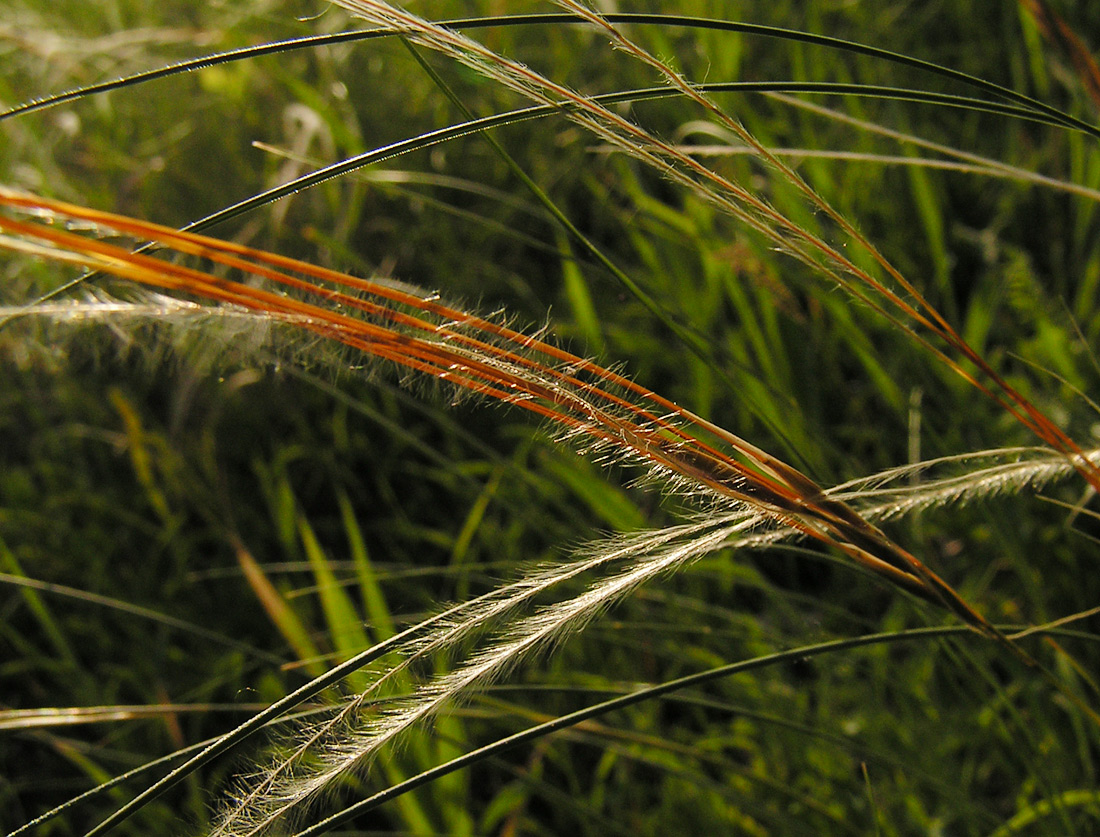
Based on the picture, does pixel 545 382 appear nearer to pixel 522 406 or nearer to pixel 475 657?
pixel 522 406

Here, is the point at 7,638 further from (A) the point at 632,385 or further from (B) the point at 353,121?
(A) the point at 632,385

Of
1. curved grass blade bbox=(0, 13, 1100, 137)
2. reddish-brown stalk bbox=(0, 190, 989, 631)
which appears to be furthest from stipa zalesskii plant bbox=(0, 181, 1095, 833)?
curved grass blade bbox=(0, 13, 1100, 137)

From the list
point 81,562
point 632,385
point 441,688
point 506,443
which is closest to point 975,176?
point 506,443

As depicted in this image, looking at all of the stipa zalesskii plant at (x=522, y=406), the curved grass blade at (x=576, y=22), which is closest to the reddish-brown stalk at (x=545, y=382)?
the stipa zalesskii plant at (x=522, y=406)

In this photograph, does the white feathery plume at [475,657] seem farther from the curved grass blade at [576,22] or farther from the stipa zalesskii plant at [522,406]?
the curved grass blade at [576,22]

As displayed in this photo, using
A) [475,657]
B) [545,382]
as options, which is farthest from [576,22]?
[475,657]

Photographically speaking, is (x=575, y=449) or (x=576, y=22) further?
(x=575, y=449)

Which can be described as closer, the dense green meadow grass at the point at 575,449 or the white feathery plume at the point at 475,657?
the white feathery plume at the point at 475,657

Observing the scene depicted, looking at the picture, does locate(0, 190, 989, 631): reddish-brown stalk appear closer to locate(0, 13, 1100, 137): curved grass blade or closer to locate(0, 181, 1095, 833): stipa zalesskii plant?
locate(0, 181, 1095, 833): stipa zalesskii plant
